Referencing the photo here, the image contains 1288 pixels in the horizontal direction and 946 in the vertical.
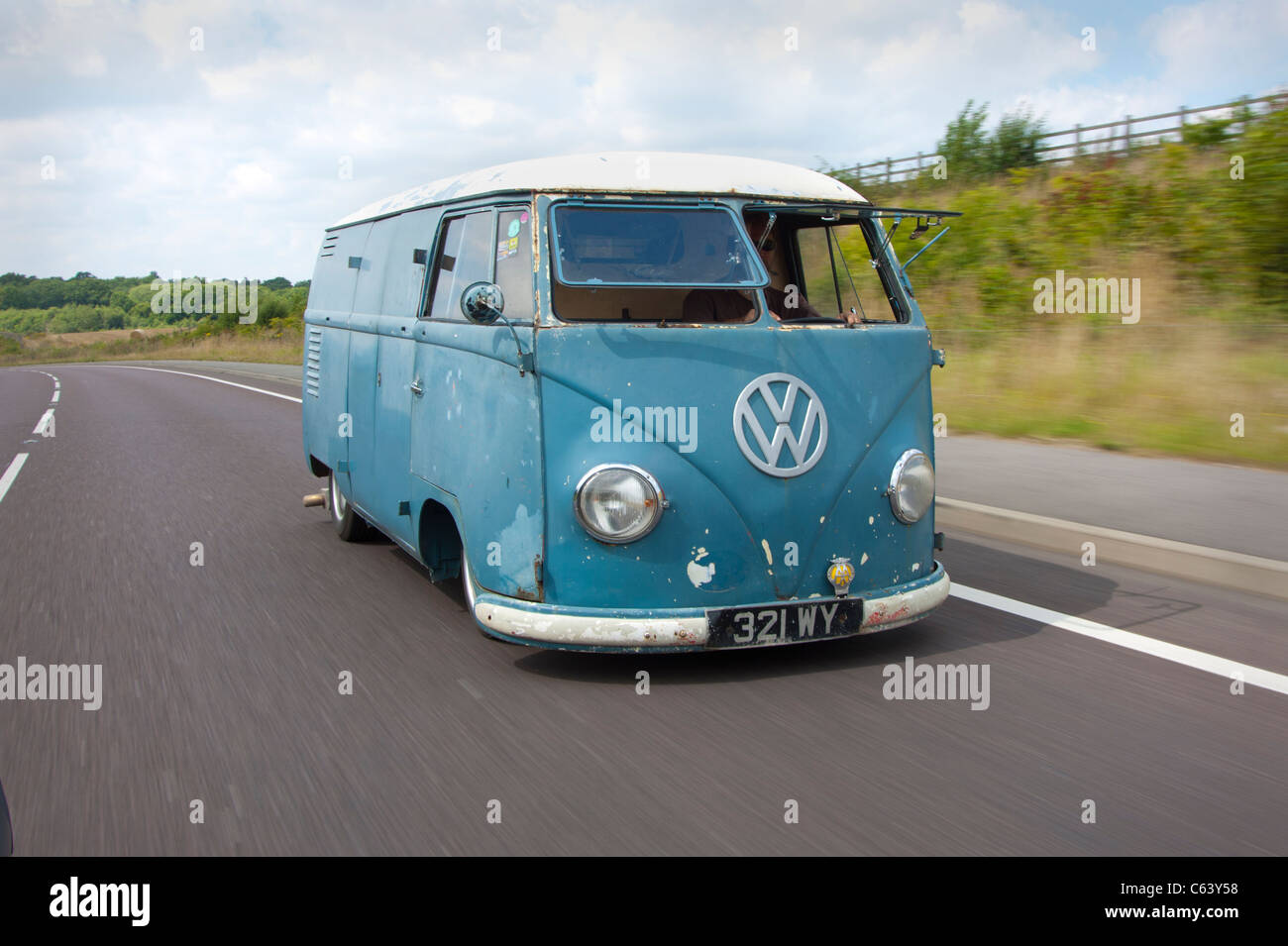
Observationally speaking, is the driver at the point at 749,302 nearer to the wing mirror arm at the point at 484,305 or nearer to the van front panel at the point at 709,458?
the van front panel at the point at 709,458

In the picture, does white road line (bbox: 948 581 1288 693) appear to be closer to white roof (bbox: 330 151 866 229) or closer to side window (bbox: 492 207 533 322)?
white roof (bbox: 330 151 866 229)

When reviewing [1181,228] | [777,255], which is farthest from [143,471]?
[1181,228]

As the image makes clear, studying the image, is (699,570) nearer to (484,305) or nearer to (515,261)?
(484,305)

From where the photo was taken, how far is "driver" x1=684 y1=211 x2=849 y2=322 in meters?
5.09

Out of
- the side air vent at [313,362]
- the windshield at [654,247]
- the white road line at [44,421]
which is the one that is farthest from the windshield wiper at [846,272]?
the white road line at [44,421]

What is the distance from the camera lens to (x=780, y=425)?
471 centimetres

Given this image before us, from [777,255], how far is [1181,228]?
38.5 ft

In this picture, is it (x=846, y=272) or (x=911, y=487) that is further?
(x=846, y=272)

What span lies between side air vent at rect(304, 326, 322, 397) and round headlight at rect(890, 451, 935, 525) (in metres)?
4.59

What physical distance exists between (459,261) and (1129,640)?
3555 millimetres

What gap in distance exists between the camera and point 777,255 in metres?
5.86

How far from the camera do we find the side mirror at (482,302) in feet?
15.4

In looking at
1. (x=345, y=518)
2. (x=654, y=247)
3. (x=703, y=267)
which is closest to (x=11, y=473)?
(x=345, y=518)
